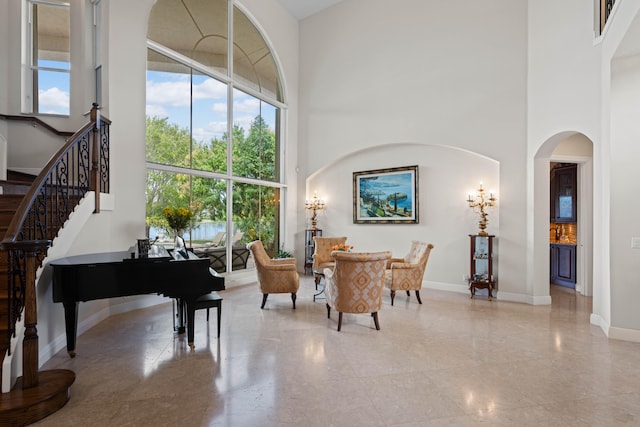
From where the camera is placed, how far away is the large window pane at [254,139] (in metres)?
7.75

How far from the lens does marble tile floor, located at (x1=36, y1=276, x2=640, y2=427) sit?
2584 millimetres

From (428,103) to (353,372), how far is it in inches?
230

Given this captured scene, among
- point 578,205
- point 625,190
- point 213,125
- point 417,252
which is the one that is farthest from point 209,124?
point 578,205

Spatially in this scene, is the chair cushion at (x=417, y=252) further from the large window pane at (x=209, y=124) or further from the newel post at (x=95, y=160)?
the newel post at (x=95, y=160)

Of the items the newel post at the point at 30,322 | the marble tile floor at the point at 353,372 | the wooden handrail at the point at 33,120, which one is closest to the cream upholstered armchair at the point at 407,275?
the marble tile floor at the point at 353,372

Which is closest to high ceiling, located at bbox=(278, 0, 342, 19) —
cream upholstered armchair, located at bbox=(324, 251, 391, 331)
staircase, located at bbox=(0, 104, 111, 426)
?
cream upholstered armchair, located at bbox=(324, 251, 391, 331)

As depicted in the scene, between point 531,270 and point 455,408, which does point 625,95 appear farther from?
→ point 455,408

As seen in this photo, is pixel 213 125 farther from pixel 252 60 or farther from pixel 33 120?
pixel 33 120

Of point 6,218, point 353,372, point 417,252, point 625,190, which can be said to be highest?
point 625,190

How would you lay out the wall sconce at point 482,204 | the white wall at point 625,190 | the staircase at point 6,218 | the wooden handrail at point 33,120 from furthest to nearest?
the wall sconce at point 482,204 < the wooden handrail at point 33,120 < the white wall at point 625,190 < the staircase at point 6,218

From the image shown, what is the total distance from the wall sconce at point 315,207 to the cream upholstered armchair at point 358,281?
4.50 m

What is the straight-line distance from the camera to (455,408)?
2.68 m

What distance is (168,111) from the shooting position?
6.21m

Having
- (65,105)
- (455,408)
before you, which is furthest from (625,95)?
(65,105)
